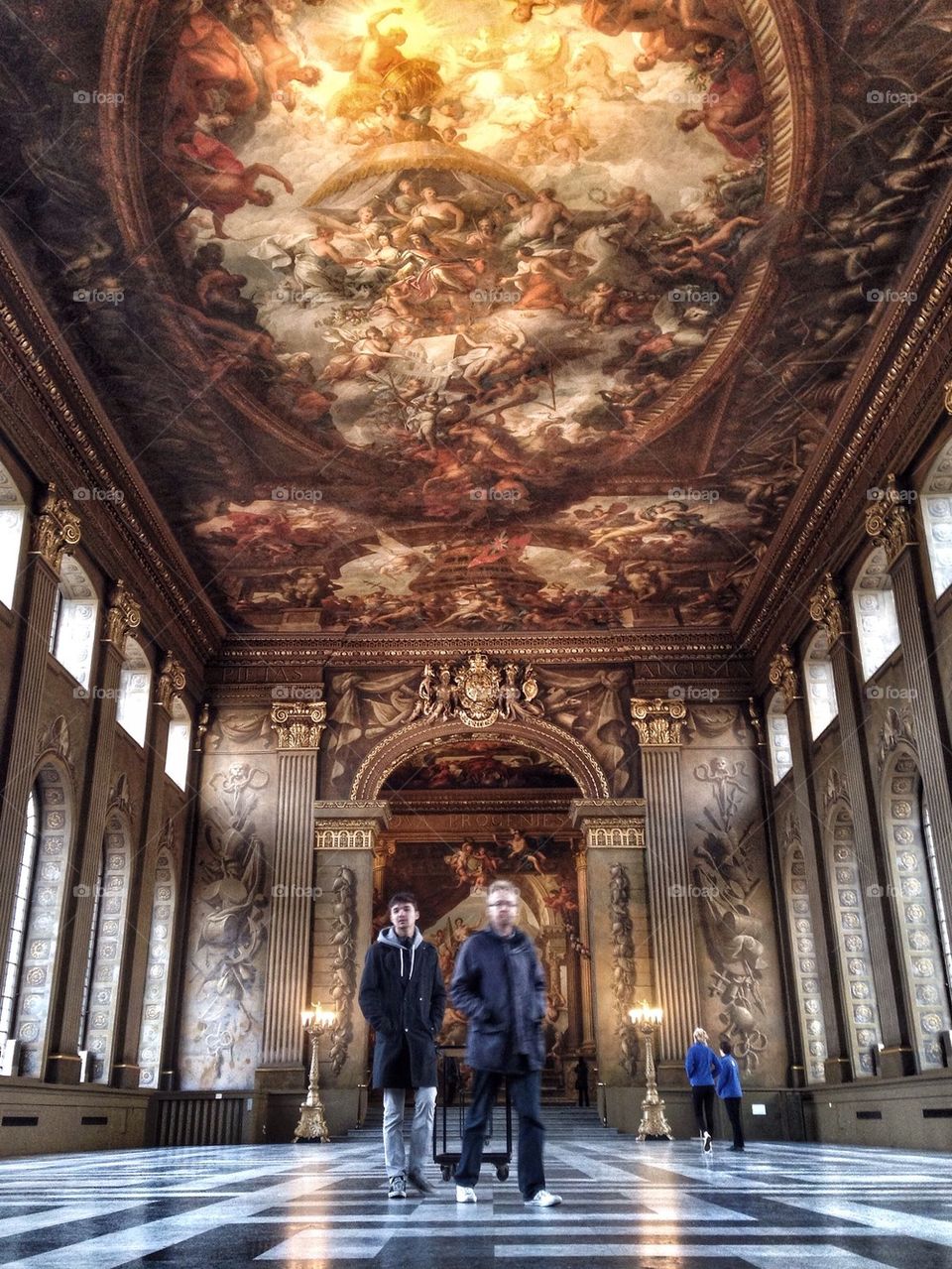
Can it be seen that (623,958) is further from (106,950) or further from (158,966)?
(106,950)

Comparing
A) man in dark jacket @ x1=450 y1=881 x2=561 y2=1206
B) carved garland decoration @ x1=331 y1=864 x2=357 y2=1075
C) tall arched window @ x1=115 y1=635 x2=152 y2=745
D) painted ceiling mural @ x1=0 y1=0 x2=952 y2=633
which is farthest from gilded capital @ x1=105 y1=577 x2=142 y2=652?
man in dark jacket @ x1=450 y1=881 x2=561 y2=1206

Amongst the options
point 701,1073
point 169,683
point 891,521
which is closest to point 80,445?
point 169,683

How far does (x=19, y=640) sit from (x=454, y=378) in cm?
672

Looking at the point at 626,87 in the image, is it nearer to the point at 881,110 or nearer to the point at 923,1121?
the point at 881,110

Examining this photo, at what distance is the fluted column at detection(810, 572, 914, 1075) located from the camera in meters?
15.1

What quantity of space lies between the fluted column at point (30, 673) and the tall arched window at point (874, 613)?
11.3 meters

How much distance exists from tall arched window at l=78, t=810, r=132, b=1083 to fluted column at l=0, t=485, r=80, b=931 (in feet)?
12.7

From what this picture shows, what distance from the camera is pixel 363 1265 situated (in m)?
3.32

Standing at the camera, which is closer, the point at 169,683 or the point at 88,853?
the point at 88,853

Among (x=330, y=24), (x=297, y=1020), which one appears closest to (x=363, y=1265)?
(x=330, y=24)

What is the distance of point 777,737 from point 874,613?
5152 mm

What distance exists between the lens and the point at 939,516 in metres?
14.3

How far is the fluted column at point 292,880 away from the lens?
19.8 metres

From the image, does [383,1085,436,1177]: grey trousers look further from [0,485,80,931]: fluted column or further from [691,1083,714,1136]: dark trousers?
[691,1083,714,1136]: dark trousers
